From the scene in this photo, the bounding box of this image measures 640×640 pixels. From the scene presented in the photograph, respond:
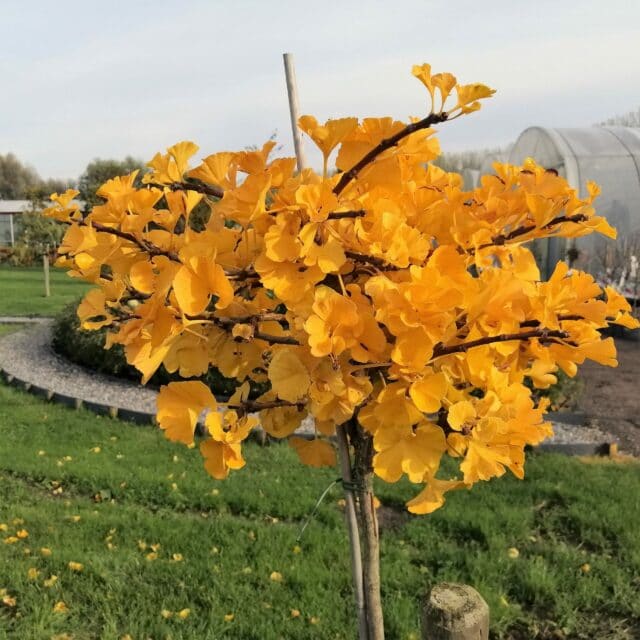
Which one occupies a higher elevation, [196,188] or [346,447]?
[196,188]

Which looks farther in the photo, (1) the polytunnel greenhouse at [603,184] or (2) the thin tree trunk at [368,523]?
(1) the polytunnel greenhouse at [603,184]

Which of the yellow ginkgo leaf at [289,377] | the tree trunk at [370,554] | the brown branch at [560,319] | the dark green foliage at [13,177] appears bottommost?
the tree trunk at [370,554]

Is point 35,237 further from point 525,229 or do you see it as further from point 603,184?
point 525,229

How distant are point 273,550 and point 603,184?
35.8 feet

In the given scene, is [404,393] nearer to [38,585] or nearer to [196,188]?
[196,188]

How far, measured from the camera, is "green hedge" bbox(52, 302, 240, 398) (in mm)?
6445

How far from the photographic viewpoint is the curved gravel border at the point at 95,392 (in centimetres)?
527

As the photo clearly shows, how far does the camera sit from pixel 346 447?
1.36 metres

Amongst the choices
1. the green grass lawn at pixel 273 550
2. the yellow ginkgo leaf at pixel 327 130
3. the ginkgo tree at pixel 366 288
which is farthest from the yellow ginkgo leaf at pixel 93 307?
the green grass lawn at pixel 273 550

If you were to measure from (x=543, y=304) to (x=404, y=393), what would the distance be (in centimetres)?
26

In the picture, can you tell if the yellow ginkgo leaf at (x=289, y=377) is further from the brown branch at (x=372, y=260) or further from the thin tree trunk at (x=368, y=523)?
the thin tree trunk at (x=368, y=523)

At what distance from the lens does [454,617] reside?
148 centimetres

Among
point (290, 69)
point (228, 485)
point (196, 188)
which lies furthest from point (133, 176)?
point (228, 485)

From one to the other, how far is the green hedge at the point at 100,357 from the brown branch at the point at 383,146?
5.32 meters
